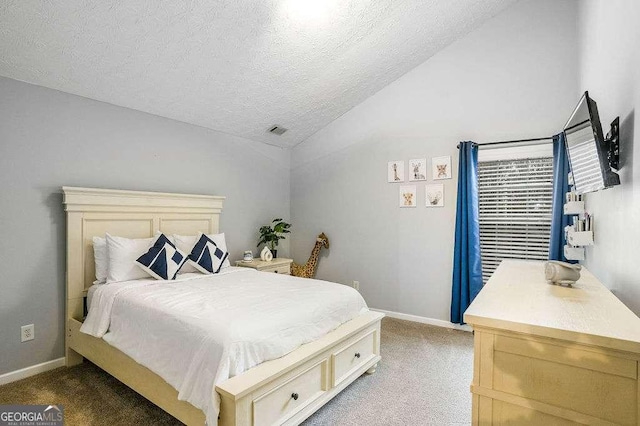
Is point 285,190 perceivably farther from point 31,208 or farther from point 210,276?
point 31,208

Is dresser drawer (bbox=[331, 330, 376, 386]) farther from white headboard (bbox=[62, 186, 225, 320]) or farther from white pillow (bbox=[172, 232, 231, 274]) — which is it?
white headboard (bbox=[62, 186, 225, 320])

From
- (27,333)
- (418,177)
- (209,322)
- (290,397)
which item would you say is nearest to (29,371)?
(27,333)

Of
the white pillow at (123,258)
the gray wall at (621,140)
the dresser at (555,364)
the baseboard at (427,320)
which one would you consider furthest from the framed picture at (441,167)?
the white pillow at (123,258)

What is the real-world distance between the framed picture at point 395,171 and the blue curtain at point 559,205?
1553mm

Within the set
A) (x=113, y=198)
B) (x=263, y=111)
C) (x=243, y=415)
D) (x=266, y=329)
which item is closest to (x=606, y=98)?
(x=266, y=329)

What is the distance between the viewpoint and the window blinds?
135 inches

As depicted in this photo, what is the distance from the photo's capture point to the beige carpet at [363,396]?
213cm

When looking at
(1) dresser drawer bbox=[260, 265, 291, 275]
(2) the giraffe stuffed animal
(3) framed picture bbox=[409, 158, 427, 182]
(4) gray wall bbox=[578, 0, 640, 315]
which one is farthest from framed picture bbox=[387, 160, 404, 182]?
(4) gray wall bbox=[578, 0, 640, 315]

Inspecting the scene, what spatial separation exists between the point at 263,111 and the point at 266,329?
2800mm

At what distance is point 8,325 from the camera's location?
101 inches

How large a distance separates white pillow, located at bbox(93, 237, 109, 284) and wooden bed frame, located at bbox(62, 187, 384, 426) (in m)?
0.12

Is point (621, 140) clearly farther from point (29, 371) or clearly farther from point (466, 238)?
point (29, 371)

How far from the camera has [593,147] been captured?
1.65 metres

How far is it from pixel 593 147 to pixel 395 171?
8.34 feet
